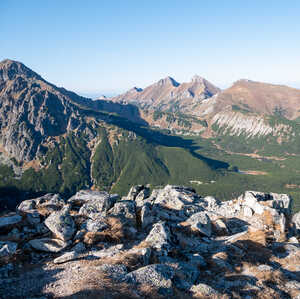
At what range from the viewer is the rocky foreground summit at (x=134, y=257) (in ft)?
75.0

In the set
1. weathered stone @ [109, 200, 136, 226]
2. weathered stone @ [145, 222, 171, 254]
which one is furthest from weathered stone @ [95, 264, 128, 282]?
weathered stone @ [109, 200, 136, 226]

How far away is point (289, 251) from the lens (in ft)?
134

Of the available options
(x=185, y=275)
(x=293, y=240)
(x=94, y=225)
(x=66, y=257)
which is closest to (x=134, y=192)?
(x=94, y=225)

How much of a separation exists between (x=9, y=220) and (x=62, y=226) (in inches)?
393

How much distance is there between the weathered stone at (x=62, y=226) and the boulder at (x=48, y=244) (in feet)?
3.64

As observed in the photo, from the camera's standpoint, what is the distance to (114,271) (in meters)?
24.9

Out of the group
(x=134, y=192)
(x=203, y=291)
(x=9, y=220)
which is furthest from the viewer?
(x=134, y=192)

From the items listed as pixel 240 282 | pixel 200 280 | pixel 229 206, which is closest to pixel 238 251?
pixel 240 282

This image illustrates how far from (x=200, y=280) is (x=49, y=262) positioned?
19.9 meters

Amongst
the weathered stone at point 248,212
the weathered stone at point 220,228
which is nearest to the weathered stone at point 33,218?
the weathered stone at point 220,228

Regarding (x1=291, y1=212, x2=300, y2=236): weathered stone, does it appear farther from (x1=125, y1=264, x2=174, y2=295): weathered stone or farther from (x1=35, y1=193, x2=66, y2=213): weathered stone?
(x1=35, y1=193, x2=66, y2=213): weathered stone

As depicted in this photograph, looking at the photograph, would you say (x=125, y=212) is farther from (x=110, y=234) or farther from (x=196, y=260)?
(x=196, y=260)

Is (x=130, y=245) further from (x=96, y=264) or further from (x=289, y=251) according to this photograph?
(x=289, y=251)

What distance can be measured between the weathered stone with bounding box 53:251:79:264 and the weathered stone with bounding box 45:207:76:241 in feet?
14.7
